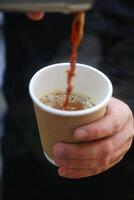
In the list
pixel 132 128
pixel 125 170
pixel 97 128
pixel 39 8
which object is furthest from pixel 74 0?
pixel 125 170

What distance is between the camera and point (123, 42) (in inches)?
54.0

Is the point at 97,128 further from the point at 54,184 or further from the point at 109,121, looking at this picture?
the point at 54,184

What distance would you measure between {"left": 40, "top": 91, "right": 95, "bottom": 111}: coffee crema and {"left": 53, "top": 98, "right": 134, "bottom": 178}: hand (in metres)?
0.04

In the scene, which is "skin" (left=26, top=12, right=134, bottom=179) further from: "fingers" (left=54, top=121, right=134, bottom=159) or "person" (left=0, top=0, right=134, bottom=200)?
"person" (left=0, top=0, right=134, bottom=200)

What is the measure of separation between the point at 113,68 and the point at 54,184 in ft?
1.16

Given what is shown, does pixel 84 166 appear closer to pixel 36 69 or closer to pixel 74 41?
pixel 74 41

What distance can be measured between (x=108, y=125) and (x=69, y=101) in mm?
80

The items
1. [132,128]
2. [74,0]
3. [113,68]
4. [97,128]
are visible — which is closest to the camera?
[74,0]

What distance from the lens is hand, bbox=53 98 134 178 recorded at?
2.51 ft

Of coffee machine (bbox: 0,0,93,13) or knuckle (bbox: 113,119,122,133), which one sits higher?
coffee machine (bbox: 0,0,93,13)

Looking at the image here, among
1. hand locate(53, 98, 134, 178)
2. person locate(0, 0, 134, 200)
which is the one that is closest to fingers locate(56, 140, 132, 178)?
hand locate(53, 98, 134, 178)

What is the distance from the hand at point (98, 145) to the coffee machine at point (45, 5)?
192 mm

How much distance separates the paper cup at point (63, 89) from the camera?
73cm

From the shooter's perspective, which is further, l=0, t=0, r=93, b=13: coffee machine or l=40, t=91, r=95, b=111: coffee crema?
l=40, t=91, r=95, b=111: coffee crema
